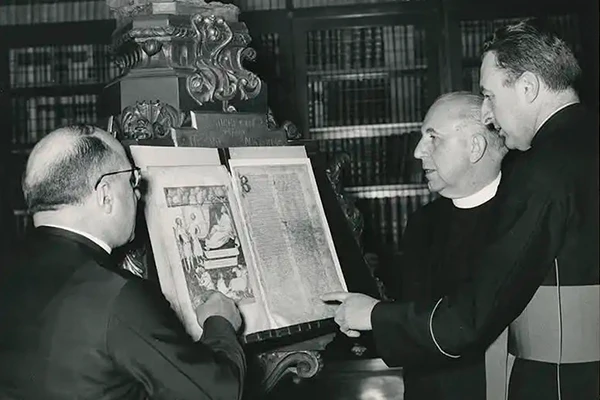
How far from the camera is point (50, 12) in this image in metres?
4.74

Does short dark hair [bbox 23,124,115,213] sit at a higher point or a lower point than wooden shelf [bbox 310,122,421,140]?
higher

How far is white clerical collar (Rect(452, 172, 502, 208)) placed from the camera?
2371 millimetres

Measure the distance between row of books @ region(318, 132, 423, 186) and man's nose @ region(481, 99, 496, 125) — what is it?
2495mm

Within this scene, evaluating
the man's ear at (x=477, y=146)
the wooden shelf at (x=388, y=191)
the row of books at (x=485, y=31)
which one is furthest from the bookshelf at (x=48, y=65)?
the man's ear at (x=477, y=146)

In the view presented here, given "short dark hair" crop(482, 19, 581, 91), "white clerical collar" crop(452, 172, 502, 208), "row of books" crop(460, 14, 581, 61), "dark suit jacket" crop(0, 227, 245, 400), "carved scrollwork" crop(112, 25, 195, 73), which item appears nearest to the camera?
"dark suit jacket" crop(0, 227, 245, 400)

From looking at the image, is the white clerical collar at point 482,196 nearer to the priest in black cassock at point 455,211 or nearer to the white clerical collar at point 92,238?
the priest in black cassock at point 455,211

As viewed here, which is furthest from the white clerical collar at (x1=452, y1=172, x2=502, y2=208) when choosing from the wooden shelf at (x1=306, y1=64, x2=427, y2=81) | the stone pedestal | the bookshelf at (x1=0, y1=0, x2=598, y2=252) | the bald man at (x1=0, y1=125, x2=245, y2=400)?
the wooden shelf at (x1=306, y1=64, x2=427, y2=81)

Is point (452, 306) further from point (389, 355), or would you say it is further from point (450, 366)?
point (450, 366)

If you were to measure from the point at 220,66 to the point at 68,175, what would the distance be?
688 mm

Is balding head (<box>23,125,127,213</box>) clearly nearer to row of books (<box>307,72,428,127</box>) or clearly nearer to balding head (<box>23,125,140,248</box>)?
balding head (<box>23,125,140,248</box>)

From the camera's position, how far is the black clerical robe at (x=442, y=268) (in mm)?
2256

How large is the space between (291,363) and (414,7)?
2998mm

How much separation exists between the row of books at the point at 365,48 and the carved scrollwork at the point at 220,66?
2505 mm

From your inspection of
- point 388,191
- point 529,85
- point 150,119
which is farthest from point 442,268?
point 388,191
